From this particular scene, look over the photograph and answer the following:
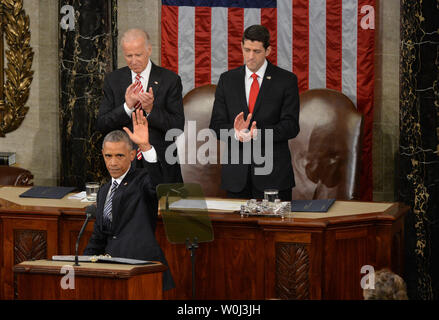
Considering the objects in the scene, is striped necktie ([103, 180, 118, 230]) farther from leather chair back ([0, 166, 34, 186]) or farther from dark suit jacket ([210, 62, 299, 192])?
leather chair back ([0, 166, 34, 186])

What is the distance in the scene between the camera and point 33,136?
28.0 feet

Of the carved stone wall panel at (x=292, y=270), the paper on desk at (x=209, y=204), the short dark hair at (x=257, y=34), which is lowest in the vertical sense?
the carved stone wall panel at (x=292, y=270)

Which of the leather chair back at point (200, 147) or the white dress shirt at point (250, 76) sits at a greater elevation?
the white dress shirt at point (250, 76)

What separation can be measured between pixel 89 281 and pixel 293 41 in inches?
183

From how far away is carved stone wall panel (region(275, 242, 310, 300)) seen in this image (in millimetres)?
5105

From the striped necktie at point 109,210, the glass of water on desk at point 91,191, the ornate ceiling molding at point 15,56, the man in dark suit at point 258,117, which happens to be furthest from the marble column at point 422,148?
the ornate ceiling molding at point 15,56

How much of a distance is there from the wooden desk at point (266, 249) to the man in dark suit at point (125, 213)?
2.46 feet

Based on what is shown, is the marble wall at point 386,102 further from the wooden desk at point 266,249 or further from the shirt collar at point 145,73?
the shirt collar at point 145,73

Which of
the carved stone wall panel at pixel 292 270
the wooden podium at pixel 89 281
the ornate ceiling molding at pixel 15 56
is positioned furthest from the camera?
the ornate ceiling molding at pixel 15 56

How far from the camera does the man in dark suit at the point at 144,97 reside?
18.8 feet

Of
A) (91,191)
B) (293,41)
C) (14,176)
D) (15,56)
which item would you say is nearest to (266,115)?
(91,191)

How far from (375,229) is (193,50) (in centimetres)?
351

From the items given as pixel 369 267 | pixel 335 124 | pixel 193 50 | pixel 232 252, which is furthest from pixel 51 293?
pixel 193 50

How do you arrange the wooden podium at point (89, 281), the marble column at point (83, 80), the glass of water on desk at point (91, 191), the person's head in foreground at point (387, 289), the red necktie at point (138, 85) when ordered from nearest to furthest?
the person's head in foreground at point (387, 289), the wooden podium at point (89, 281), the red necktie at point (138, 85), the glass of water on desk at point (91, 191), the marble column at point (83, 80)
